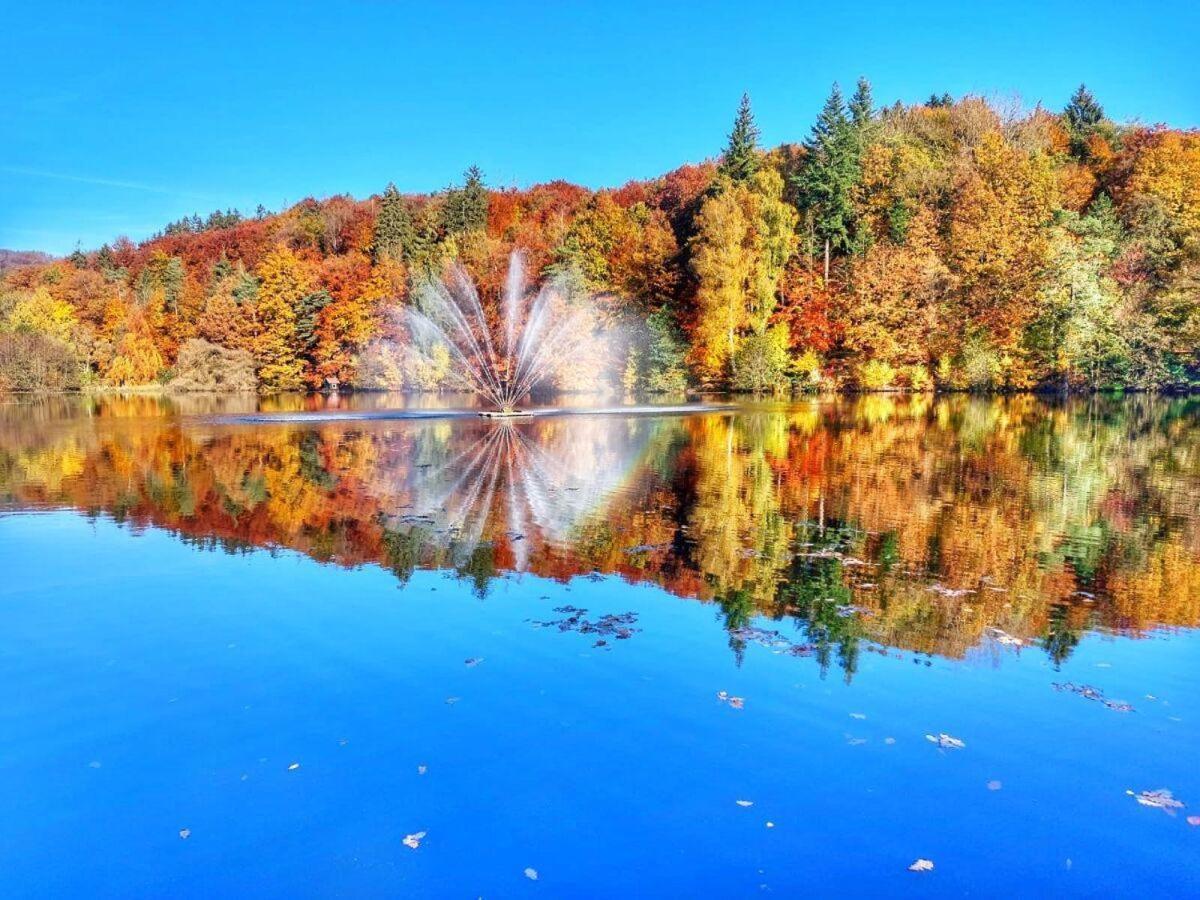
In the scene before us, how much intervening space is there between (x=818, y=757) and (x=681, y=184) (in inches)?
2855

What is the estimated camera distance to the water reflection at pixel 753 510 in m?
9.65

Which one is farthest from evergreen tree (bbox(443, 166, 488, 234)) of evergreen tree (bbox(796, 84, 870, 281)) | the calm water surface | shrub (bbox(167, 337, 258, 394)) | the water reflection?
the calm water surface

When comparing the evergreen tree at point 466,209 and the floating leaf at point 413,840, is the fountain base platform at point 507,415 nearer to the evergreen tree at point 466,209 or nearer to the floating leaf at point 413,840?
the floating leaf at point 413,840

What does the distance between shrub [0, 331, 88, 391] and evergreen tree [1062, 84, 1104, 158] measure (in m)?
90.6

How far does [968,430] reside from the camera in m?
30.4

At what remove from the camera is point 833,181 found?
58.6 m

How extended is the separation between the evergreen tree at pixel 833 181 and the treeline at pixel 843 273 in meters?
0.18

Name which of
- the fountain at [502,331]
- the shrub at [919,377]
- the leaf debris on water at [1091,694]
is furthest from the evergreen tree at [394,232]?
the leaf debris on water at [1091,694]

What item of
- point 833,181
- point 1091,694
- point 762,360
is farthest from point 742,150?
point 1091,694

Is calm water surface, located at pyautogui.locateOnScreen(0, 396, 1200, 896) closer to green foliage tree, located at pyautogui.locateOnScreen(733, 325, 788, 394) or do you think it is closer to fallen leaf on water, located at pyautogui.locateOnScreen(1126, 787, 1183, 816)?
fallen leaf on water, located at pyautogui.locateOnScreen(1126, 787, 1183, 816)

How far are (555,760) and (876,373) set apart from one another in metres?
55.5

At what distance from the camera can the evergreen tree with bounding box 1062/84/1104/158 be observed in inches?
2640

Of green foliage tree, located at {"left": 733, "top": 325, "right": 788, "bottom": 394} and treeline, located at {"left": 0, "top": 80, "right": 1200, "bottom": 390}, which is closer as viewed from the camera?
treeline, located at {"left": 0, "top": 80, "right": 1200, "bottom": 390}

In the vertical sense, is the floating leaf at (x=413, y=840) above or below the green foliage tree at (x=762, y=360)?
below
